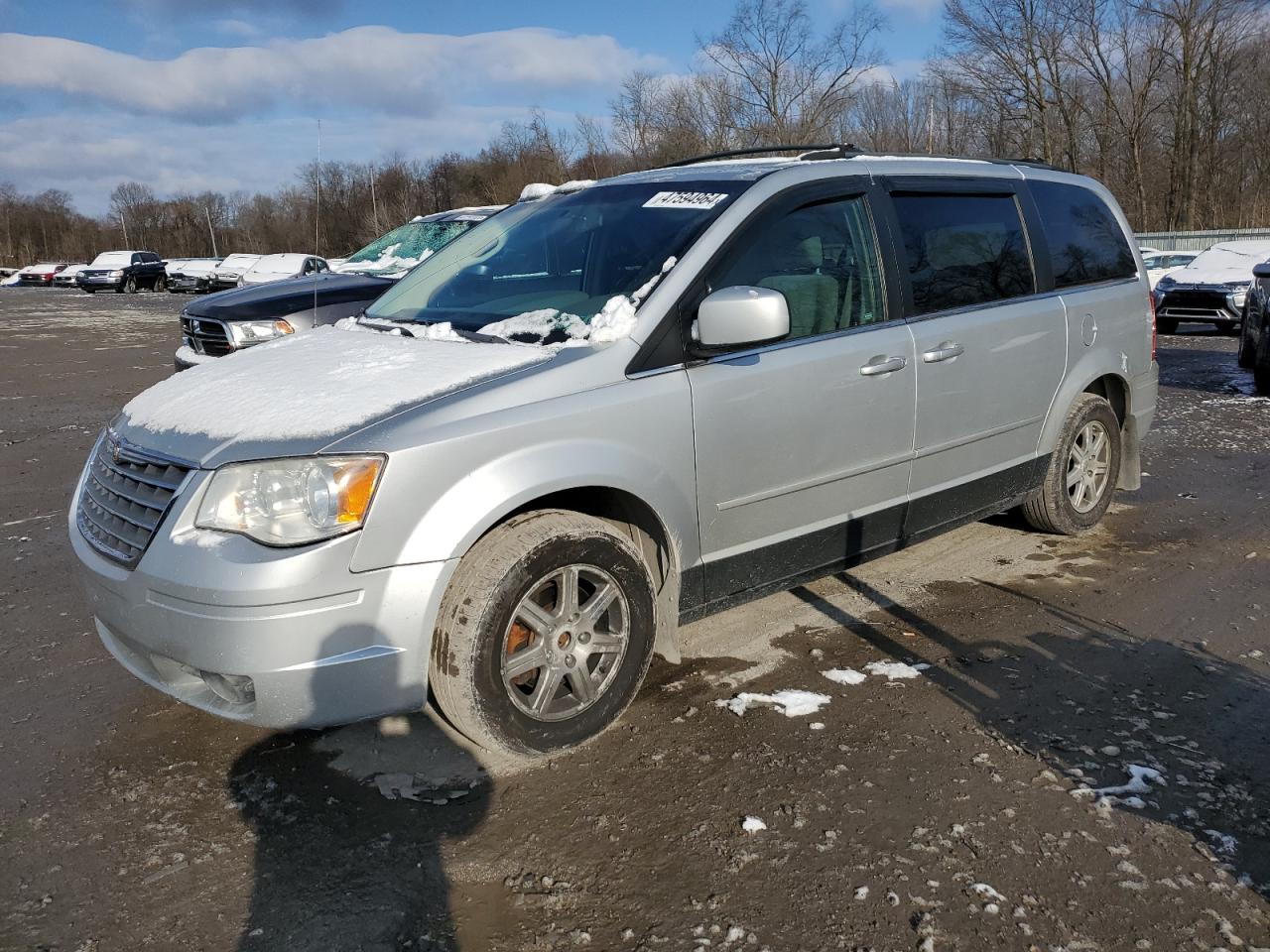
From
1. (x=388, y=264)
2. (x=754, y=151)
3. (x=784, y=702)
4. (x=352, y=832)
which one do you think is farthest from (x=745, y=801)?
(x=388, y=264)

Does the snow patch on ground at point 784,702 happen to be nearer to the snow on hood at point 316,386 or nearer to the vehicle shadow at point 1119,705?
the vehicle shadow at point 1119,705

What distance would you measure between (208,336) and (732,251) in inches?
231

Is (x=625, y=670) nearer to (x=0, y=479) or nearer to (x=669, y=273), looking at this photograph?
(x=669, y=273)

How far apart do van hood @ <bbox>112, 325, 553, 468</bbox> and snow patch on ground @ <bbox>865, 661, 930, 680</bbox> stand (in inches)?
67.6

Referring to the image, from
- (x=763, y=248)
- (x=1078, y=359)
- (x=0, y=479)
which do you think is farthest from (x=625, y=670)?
(x=0, y=479)

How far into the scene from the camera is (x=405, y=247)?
10.8 metres

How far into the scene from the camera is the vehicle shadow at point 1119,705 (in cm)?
288

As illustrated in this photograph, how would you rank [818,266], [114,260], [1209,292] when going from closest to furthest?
[818,266] → [1209,292] → [114,260]

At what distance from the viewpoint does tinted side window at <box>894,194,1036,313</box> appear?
4.26 metres

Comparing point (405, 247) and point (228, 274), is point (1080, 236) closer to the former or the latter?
point (405, 247)

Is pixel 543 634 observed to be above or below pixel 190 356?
below

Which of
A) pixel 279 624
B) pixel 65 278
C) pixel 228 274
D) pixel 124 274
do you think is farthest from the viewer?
pixel 65 278

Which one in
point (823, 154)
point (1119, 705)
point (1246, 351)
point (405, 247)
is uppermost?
point (405, 247)

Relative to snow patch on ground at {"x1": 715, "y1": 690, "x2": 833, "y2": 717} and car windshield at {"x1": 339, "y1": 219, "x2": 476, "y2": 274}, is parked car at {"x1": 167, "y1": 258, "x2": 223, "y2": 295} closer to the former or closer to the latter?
car windshield at {"x1": 339, "y1": 219, "x2": 476, "y2": 274}
